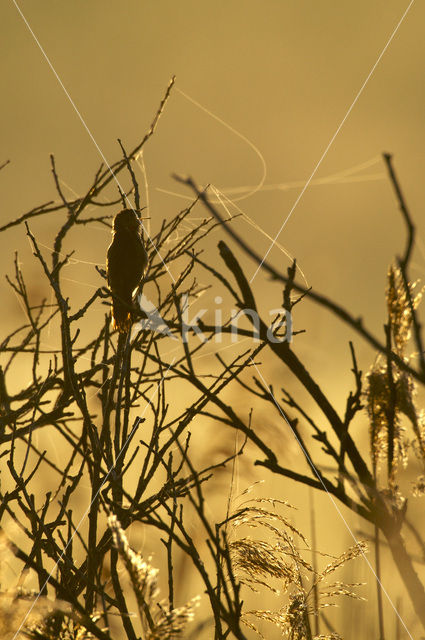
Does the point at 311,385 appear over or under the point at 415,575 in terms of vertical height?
over

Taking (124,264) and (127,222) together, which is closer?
(124,264)

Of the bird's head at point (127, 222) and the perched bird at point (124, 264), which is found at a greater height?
the bird's head at point (127, 222)

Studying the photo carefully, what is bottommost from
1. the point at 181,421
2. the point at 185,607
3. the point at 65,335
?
the point at 185,607

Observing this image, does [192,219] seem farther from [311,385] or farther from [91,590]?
[311,385]

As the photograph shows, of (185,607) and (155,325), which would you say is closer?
(185,607)

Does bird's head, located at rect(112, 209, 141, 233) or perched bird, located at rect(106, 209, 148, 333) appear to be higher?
bird's head, located at rect(112, 209, 141, 233)

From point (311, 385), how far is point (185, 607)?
0.32 meters

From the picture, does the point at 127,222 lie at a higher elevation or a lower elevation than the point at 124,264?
higher

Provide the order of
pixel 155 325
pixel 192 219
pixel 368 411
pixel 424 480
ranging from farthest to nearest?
pixel 192 219, pixel 155 325, pixel 368 411, pixel 424 480

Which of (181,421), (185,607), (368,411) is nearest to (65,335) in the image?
(181,421)

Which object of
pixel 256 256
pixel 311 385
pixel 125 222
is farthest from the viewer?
pixel 125 222

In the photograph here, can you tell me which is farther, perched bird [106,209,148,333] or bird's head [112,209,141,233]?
bird's head [112,209,141,233]

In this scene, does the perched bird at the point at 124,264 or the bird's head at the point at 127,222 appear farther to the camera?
the bird's head at the point at 127,222

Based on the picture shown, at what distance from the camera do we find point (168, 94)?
94.6 inches
